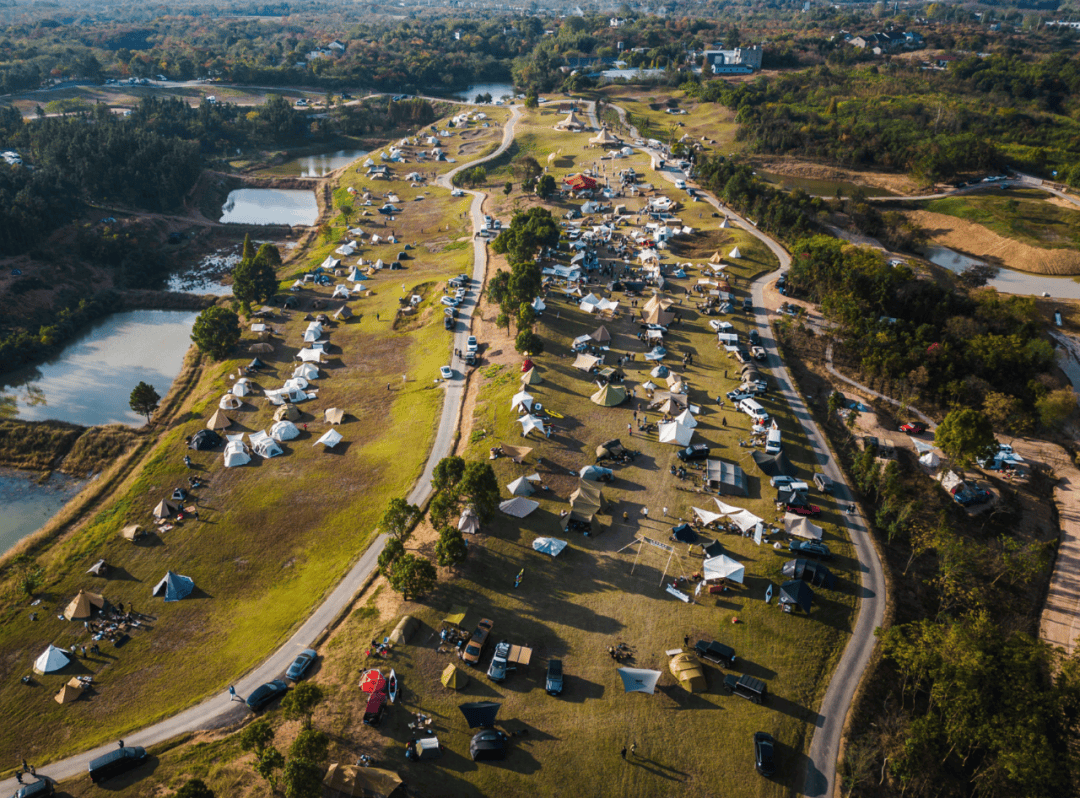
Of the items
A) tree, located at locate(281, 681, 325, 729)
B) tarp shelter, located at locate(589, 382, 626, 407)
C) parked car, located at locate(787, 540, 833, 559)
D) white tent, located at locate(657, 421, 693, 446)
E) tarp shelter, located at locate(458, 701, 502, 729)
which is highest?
tarp shelter, located at locate(589, 382, 626, 407)

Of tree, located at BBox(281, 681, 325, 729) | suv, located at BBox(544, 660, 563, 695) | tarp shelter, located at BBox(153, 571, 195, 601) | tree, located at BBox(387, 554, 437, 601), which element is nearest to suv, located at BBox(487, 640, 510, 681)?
suv, located at BBox(544, 660, 563, 695)

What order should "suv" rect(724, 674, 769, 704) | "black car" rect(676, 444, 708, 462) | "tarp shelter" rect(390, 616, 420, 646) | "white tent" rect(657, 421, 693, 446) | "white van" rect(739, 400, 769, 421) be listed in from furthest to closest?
"white van" rect(739, 400, 769, 421) < "white tent" rect(657, 421, 693, 446) < "black car" rect(676, 444, 708, 462) < "tarp shelter" rect(390, 616, 420, 646) < "suv" rect(724, 674, 769, 704)

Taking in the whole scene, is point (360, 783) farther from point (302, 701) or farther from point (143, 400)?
point (143, 400)

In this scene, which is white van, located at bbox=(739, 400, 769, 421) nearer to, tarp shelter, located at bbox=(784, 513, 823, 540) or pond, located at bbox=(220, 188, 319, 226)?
tarp shelter, located at bbox=(784, 513, 823, 540)

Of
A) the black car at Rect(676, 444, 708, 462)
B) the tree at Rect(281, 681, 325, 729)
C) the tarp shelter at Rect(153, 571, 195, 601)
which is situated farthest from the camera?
the black car at Rect(676, 444, 708, 462)

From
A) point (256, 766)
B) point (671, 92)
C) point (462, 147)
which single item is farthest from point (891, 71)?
point (256, 766)
